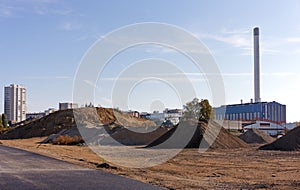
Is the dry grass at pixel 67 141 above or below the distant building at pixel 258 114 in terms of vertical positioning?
below

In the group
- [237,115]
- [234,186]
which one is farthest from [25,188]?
[237,115]

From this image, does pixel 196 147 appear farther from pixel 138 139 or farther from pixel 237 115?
pixel 237 115

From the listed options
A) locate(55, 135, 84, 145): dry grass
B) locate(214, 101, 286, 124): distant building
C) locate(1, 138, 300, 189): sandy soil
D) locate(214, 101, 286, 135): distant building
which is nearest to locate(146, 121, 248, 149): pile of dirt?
locate(55, 135, 84, 145): dry grass

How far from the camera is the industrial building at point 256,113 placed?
114438mm

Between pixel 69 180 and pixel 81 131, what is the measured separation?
2422 inches

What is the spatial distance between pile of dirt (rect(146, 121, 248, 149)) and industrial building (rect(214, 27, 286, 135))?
50542mm

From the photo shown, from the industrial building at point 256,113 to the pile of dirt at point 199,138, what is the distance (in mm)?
50542

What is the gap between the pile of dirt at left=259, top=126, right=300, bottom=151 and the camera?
45969 millimetres

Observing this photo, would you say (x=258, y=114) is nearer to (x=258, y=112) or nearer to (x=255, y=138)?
(x=258, y=112)

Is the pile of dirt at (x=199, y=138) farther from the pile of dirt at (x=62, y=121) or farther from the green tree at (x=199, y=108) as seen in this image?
the green tree at (x=199, y=108)

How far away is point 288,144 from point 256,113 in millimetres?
92515

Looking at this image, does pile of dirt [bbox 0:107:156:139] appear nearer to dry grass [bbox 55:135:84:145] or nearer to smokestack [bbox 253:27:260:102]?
dry grass [bbox 55:135:84:145]

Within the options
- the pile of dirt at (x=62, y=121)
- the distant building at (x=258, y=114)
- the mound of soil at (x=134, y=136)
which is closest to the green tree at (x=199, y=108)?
the pile of dirt at (x=62, y=121)

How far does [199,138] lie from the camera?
159ft
